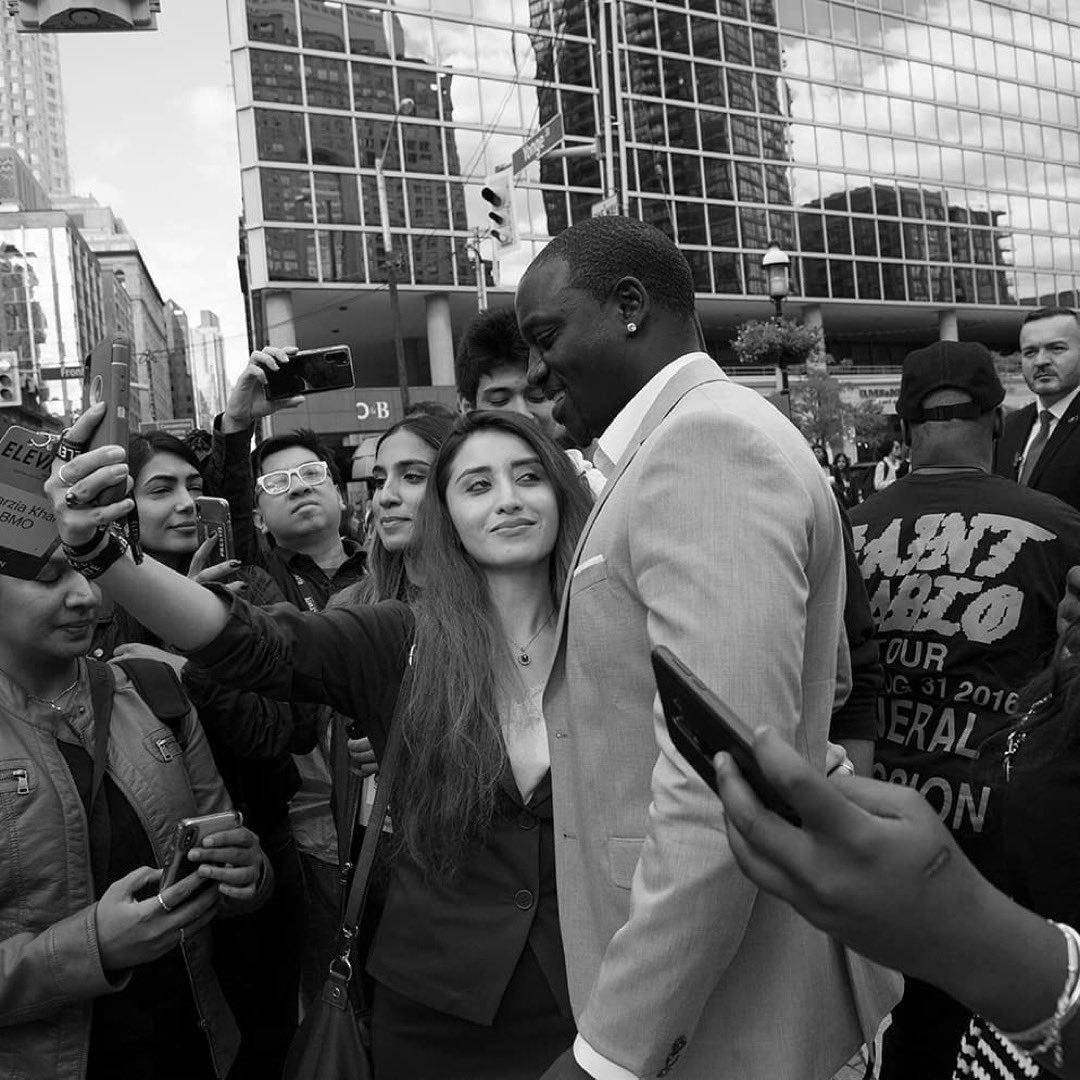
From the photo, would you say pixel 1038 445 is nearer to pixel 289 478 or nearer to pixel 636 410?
pixel 289 478

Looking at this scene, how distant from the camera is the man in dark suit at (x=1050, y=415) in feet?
15.9

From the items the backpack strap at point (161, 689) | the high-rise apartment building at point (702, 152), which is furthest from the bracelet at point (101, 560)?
the high-rise apartment building at point (702, 152)

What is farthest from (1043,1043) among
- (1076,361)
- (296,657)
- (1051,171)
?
(1051,171)

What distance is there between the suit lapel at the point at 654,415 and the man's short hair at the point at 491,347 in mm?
2243

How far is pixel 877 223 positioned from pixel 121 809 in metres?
48.2

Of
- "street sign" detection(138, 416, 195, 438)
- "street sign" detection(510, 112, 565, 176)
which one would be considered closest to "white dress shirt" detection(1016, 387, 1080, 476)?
"street sign" detection(138, 416, 195, 438)

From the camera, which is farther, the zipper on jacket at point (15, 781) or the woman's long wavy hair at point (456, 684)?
the zipper on jacket at point (15, 781)

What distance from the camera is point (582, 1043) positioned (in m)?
1.57

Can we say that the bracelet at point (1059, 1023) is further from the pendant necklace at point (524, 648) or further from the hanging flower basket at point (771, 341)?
the hanging flower basket at point (771, 341)

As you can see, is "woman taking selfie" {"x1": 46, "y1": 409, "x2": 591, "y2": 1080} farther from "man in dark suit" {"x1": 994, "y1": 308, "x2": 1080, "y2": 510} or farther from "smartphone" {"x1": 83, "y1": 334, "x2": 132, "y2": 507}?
"man in dark suit" {"x1": 994, "y1": 308, "x2": 1080, "y2": 510}

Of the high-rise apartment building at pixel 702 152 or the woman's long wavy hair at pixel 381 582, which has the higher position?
the high-rise apartment building at pixel 702 152

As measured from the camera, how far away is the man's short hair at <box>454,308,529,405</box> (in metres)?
4.10

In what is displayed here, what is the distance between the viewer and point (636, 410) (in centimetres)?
196

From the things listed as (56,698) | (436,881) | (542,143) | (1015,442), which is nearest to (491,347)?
(56,698)
